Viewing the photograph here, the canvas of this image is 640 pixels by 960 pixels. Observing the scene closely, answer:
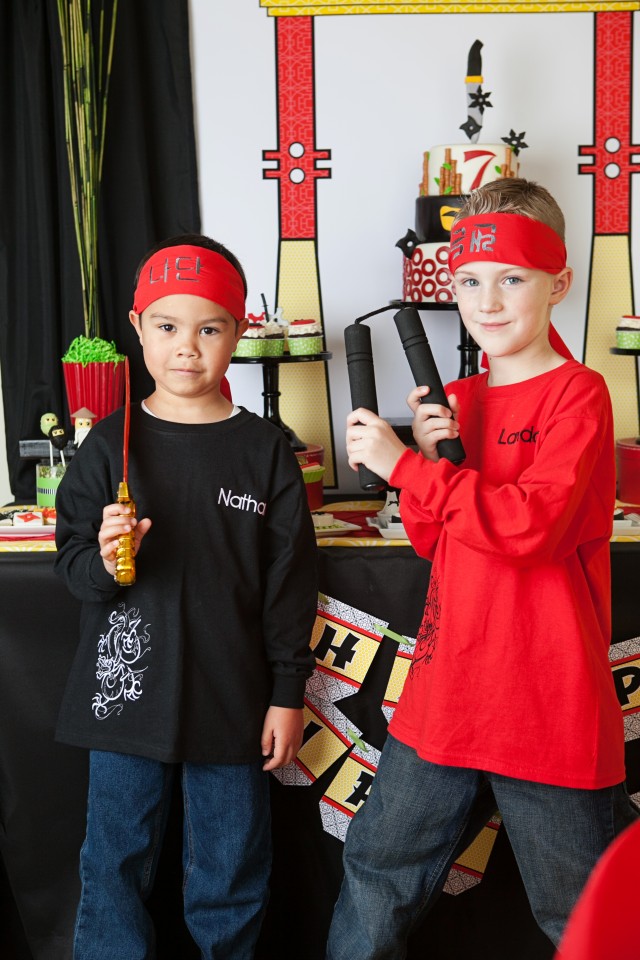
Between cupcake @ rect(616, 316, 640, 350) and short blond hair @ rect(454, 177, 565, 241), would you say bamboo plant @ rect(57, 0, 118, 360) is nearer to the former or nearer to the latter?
short blond hair @ rect(454, 177, 565, 241)

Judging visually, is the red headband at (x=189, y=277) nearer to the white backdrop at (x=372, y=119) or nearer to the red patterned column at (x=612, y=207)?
the white backdrop at (x=372, y=119)

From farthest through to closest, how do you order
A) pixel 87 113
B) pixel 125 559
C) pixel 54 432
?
pixel 87 113 → pixel 54 432 → pixel 125 559

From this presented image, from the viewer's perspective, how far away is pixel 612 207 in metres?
2.32

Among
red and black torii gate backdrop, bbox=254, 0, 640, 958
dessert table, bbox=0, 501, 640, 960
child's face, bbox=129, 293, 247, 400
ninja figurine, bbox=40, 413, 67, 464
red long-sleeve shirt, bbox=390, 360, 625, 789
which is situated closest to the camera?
red long-sleeve shirt, bbox=390, 360, 625, 789

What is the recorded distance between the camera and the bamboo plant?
207 cm

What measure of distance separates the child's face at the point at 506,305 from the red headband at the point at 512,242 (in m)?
0.01

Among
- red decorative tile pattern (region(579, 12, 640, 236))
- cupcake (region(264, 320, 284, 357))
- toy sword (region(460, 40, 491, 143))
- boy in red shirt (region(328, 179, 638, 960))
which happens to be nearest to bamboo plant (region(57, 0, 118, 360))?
cupcake (region(264, 320, 284, 357))

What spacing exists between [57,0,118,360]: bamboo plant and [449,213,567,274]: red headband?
1.02 m

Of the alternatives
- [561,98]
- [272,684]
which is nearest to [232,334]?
A: [272,684]

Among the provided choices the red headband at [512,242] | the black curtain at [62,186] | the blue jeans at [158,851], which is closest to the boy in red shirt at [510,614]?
the red headband at [512,242]

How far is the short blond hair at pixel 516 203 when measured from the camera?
51.4 inches

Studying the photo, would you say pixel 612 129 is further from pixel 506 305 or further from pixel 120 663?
pixel 120 663

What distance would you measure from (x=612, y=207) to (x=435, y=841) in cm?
162

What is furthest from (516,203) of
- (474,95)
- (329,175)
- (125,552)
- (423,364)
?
(329,175)
